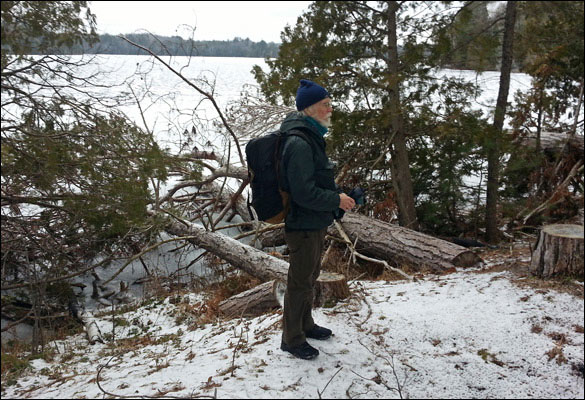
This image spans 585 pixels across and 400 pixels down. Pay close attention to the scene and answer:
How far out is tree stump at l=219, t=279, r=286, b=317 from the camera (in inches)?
188

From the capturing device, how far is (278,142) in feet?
10.3

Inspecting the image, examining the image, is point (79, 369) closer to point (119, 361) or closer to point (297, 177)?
point (119, 361)

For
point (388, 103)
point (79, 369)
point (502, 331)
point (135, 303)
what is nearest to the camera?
point (502, 331)

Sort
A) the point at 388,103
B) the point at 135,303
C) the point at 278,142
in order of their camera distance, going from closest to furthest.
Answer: the point at 278,142 → the point at 135,303 → the point at 388,103

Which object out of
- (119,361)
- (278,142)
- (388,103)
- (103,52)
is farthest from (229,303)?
(388,103)

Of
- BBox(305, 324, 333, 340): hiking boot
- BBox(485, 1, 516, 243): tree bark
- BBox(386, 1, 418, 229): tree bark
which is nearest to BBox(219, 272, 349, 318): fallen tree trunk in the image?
BBox(305, 324, 333, 340): hiking boot

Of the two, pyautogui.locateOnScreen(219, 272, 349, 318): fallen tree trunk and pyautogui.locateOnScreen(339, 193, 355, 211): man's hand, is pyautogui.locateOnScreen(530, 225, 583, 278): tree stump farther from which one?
pyautogui.locateOnScreen(339, 193, 355, 211): man's hand

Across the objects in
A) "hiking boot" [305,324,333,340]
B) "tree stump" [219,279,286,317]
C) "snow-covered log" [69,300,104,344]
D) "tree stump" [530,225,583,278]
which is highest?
"tree stump" [530,225,583,278]

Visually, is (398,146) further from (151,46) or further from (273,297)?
(151,46)

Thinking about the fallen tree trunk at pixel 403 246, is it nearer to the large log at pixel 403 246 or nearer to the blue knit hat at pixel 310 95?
the large log at pixel 403 246

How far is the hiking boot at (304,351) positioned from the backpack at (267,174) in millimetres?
1090

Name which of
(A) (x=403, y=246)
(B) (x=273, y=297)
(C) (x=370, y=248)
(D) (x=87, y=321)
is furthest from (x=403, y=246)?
(D) (x=87, y=321)

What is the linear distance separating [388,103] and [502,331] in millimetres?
4378

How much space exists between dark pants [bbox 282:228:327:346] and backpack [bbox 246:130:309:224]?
0.80 ft
